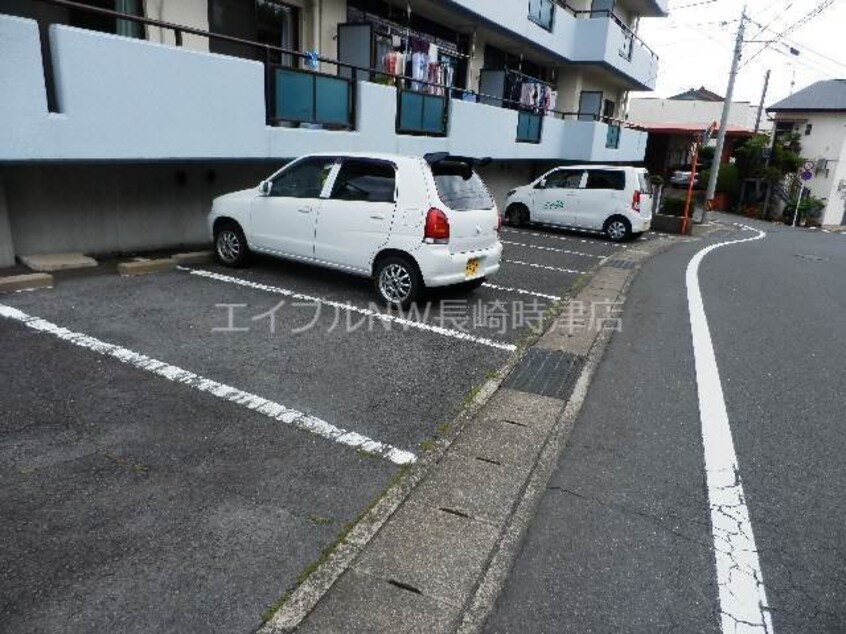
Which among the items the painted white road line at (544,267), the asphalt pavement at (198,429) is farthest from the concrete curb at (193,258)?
the painted white road line at (544,267)

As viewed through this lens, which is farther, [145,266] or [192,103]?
[145,266]

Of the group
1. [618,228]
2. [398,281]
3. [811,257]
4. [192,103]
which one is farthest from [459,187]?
[811,257]

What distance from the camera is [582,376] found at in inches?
199

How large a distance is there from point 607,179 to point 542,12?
18.4 feet

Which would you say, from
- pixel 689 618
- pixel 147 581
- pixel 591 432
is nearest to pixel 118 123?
pixel 147 581

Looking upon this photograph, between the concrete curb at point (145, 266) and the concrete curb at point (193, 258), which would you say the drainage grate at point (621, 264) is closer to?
the concrete curb at point (193, 258)

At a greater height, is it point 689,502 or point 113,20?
point 113,20

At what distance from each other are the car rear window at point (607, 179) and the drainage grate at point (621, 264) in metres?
3.05

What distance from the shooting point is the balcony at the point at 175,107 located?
5.34 m

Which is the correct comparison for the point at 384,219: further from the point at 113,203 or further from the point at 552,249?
the point at 552,249

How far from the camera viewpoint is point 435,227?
238 inches

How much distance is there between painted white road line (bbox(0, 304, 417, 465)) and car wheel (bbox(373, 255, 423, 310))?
2.61 metres

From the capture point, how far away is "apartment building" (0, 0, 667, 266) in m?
5.59

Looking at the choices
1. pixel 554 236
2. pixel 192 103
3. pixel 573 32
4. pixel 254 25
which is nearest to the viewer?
pixel 192 103
